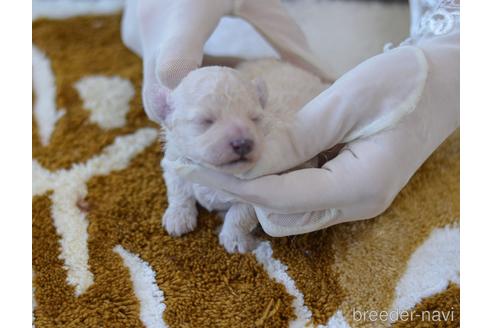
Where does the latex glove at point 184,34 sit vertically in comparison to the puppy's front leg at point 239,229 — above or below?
above

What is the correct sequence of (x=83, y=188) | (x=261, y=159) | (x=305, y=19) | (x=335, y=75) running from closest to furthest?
(x=261, y=159)
(x=83, y=188)
(x=335, y=75)
(x=305, y=19)

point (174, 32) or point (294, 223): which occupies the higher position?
point (174, 32)

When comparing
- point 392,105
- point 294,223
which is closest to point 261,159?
point 294,223

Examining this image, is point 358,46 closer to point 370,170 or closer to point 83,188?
point 370,170

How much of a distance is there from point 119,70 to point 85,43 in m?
0.27

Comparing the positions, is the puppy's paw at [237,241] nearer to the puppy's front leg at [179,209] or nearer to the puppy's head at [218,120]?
the puppy's front leg at [179,209]

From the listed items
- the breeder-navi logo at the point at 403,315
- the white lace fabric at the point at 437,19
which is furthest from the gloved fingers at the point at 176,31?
the breeder-navi logo at the point at 403,315

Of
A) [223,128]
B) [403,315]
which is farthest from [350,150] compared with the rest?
[403,315]

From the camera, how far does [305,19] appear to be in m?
2.22

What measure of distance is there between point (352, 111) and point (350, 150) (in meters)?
0.09

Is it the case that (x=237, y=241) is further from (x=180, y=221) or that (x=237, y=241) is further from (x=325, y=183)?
(x=325, y=183)

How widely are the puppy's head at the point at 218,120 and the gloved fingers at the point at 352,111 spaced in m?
0.08

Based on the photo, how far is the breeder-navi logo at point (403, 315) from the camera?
1328 mm

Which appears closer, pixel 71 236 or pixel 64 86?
pixel 71 236
